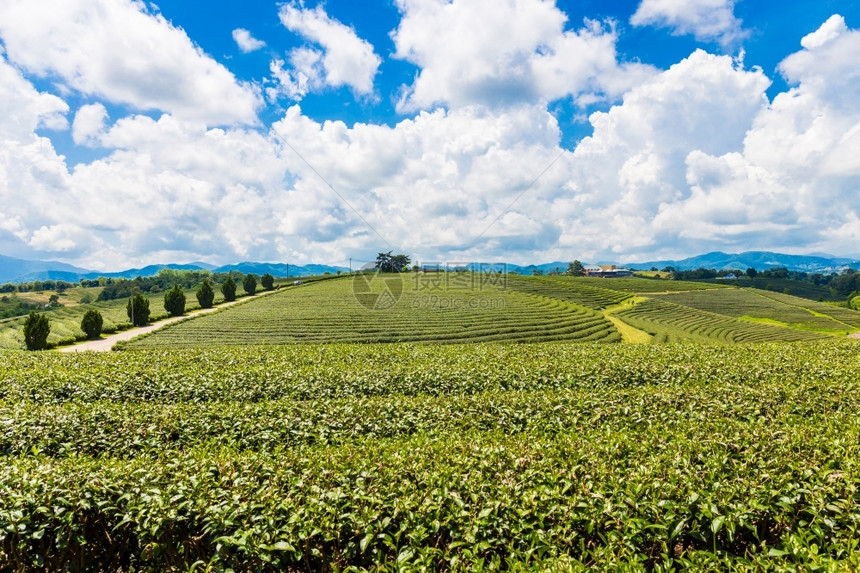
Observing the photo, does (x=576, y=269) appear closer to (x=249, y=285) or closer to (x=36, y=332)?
(x=249, y=285)

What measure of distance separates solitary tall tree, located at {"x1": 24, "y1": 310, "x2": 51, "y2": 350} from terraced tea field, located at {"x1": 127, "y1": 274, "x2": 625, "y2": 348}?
657cm

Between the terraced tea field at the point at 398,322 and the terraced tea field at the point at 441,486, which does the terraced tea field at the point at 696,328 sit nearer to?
the terraced tea field at the point at 398,322

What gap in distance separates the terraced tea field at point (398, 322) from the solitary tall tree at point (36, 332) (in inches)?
259

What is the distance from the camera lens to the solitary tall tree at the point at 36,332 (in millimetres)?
29234

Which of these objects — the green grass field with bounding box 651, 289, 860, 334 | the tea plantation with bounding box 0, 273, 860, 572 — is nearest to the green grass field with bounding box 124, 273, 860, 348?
the green grass field with bounding box 651, 289, 860, 334

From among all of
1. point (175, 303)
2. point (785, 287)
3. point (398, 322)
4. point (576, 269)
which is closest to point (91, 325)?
point (175, 303)

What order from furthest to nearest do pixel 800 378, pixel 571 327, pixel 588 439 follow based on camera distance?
pixel 571 327 → pixel 800 378 → pixel 588 439

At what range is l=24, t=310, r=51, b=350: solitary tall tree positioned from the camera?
95.9 feet

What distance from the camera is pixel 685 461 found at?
4.42m

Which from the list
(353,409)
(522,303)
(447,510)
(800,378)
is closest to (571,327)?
(522,303)

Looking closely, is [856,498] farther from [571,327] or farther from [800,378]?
[571,327]

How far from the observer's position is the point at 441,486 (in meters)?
4.17

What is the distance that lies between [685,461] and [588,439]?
4.42ft

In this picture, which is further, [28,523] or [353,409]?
[353,409]
